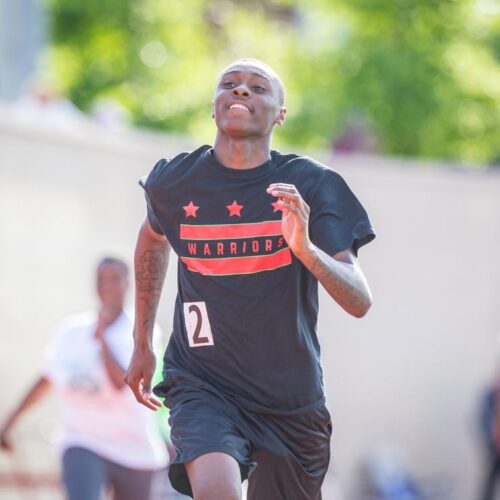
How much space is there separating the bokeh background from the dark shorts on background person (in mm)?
3018

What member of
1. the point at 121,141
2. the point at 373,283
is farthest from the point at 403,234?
the point at 121,141

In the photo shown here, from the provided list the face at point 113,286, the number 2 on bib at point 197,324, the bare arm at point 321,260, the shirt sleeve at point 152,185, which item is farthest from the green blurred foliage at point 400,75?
the bare arm at point 321,260

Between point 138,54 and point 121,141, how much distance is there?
14113 millimetres

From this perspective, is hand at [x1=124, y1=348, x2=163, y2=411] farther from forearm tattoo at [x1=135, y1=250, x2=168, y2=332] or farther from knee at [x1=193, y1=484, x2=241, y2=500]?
knee at [x1=193, y1=484, x2=241, y2=500]

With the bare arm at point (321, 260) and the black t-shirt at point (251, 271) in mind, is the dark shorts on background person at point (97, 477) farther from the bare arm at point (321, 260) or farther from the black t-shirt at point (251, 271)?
the bare arm at point (321, 260)

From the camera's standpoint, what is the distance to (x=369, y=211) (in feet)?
43.1

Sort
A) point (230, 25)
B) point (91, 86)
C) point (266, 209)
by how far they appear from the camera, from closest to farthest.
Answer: point (266, 209) < point (91, 86) < point (230, 25)

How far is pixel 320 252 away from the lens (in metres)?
4.64

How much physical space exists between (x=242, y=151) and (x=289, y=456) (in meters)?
1.18

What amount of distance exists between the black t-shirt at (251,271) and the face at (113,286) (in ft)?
9.39

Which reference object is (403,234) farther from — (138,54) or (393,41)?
(138,54)

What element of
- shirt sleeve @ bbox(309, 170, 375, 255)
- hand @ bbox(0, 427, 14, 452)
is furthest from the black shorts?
hand @ bbox(0, 427, 14, 452)

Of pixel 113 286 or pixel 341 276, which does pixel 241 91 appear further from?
pixel 113 286

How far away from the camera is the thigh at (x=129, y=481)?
7.62m
